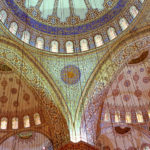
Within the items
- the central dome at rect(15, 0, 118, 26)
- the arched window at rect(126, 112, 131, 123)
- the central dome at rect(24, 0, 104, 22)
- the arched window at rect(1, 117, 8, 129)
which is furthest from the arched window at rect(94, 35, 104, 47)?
the arched window at rect(1, 117, 8, 129)

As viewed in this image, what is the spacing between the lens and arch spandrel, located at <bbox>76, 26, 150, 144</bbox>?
31.5ft

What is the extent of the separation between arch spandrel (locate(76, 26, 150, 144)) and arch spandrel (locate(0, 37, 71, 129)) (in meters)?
1.14

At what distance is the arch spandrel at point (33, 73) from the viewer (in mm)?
9436

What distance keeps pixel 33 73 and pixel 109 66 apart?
11.5 ft

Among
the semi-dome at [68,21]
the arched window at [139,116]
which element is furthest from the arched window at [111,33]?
the arched window at [139,116]

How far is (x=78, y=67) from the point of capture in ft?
33.6

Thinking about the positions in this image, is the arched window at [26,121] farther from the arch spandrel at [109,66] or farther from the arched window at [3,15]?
the arched window at [3,15]

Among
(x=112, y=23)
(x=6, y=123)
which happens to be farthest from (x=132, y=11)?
(x=6, y=123)

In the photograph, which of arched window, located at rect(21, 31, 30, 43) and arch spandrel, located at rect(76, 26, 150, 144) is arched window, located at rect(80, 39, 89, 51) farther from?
arched window, located at rect(21, 31, 30, 43)

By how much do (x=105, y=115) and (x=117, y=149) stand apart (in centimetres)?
329

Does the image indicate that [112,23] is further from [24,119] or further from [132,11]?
[24,119]

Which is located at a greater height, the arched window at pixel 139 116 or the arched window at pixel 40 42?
the arched window at pixel 40 42

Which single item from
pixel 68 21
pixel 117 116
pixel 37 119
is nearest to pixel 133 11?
pixel 68 21

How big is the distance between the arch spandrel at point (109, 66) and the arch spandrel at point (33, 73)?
1.14 m
